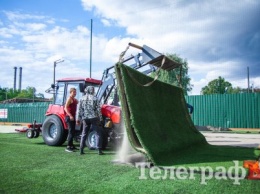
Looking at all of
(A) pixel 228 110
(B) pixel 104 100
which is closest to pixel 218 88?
(A) pixel 228 110

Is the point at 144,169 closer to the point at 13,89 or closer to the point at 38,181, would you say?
the point at 38,181

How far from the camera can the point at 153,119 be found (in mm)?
5578

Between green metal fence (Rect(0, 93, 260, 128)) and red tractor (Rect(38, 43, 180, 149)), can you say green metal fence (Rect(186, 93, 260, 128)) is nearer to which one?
green metal fence (Rect(0, 93, 260, 128))

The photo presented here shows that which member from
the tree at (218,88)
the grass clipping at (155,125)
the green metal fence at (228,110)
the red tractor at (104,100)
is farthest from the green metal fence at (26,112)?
the tree at (218,88)

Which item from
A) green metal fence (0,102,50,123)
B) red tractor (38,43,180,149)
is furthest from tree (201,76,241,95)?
red tractor (38,43,180,149)

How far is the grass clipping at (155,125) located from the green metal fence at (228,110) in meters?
12.7

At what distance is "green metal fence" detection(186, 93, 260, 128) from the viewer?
18.0 meters

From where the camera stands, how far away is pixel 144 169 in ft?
14.6

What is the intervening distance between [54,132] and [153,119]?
3941mm

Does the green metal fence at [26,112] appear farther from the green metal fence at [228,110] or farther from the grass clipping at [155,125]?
the grass clipping at [155,125]

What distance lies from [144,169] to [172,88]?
364 centimetres

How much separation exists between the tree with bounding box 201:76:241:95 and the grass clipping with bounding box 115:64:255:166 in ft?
243

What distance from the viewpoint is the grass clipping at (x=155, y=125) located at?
4.82 meters

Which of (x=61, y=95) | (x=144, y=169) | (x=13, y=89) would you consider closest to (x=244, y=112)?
(x=61, y=95)
